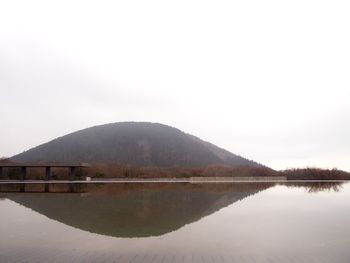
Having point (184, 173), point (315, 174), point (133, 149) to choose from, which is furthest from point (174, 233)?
point (133, 149)

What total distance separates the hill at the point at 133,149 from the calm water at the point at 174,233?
85476mm

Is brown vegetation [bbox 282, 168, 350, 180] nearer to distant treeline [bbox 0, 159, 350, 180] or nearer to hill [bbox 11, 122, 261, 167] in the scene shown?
distant treeline [bbox 0, 159, 350, 180]

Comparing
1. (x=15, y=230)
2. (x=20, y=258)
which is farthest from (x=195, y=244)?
(x=15, y=230)

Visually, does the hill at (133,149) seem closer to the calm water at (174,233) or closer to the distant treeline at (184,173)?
the distant treeline at (184,173)

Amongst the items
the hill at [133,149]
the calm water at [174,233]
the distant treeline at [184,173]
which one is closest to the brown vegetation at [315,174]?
the distant treeline at [184,173]

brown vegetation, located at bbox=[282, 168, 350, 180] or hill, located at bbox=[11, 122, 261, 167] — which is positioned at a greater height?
hill, located at bbox=[11, 122, 261, 167]

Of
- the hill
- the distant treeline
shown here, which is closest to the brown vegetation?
the distant treeline

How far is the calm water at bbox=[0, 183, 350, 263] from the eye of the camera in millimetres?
8766

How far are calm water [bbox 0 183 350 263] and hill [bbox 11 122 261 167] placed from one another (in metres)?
85.5

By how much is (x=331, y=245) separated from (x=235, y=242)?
90.6 inches

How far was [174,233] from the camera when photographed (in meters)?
11.7

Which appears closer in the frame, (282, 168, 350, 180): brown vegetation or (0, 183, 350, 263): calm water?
(0, 183, 350, 263): calm water

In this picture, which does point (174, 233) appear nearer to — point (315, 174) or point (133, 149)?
point (315, 174)

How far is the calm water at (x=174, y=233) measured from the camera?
877 centimetres
